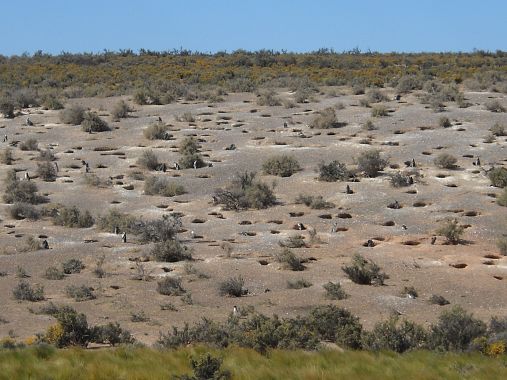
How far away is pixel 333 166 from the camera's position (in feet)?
100

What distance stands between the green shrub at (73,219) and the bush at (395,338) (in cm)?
1407

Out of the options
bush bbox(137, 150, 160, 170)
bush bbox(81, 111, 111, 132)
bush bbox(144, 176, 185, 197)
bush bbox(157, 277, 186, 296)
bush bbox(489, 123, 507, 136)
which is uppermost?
bush bbox(81, 111, 111, 132)

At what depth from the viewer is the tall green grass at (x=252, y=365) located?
32.5 ft

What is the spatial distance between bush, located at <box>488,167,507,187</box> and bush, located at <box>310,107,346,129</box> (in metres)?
10.6

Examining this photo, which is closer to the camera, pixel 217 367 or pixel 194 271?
pixel 217 367

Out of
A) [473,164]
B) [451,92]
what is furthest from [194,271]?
[451,92]

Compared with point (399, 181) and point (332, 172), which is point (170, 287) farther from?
point (332, 172)

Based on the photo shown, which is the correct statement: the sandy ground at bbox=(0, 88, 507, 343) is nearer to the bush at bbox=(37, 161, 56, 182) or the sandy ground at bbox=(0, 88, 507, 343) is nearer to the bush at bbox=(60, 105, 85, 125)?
the bush at bbox=(60, 105, 85, 125)

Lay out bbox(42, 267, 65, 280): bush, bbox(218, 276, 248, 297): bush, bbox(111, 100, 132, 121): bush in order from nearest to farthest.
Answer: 1. bbox(218, 276, 248, 297): bush
2. bbox(42, 267, 65, 280): bush
3. bbox(111, 100, 132, 121): bush

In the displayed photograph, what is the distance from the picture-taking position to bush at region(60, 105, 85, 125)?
4147 cm

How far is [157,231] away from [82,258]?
259cm

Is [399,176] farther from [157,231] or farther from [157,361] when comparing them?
[157,361]

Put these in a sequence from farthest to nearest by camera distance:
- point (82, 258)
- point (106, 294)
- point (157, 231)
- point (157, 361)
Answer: point (157, 231) < point (82, 258) < point (106, 294) < point (157, 361)

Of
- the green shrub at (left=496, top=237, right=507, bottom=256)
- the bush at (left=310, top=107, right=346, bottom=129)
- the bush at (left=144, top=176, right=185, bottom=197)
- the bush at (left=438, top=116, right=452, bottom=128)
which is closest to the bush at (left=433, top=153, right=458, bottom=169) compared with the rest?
the bush at (left=438, top=116, right=452, bottom=128)
